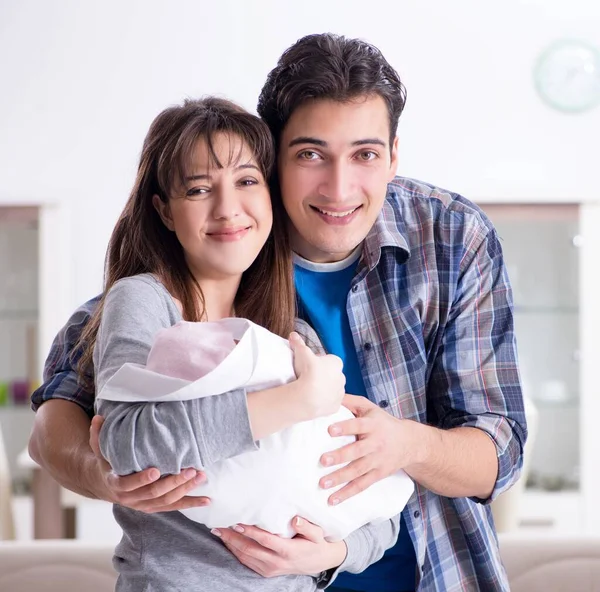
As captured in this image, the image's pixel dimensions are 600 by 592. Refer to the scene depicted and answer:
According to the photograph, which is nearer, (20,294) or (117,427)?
(117,427)

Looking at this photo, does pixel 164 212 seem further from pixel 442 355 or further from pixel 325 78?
pixel 442 355

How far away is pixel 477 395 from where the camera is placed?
1546mm

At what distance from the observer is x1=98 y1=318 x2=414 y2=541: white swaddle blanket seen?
1050 mm

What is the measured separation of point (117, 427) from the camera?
1077mm

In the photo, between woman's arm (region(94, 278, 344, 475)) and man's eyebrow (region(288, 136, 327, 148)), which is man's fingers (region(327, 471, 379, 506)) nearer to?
woman's arm (region(94, 278, 344, 475))

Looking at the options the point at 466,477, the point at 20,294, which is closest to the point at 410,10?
the point at 20,294

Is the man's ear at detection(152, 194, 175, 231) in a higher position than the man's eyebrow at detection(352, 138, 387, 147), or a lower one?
lower

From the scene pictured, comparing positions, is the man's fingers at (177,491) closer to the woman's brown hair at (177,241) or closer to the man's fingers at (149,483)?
the man's fingers at (149,483)

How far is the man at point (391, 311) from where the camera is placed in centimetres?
150

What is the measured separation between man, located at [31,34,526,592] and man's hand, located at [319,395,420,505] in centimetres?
13

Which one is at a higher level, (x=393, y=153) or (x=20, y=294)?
(x=393, y=153)

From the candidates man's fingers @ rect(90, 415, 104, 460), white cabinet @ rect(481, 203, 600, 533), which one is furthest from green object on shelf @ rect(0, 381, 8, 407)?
man's fingers @ rect(90, 415, 104, 460)

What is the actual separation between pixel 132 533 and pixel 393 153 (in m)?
0.81

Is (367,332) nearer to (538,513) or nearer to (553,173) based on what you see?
(538,513)
